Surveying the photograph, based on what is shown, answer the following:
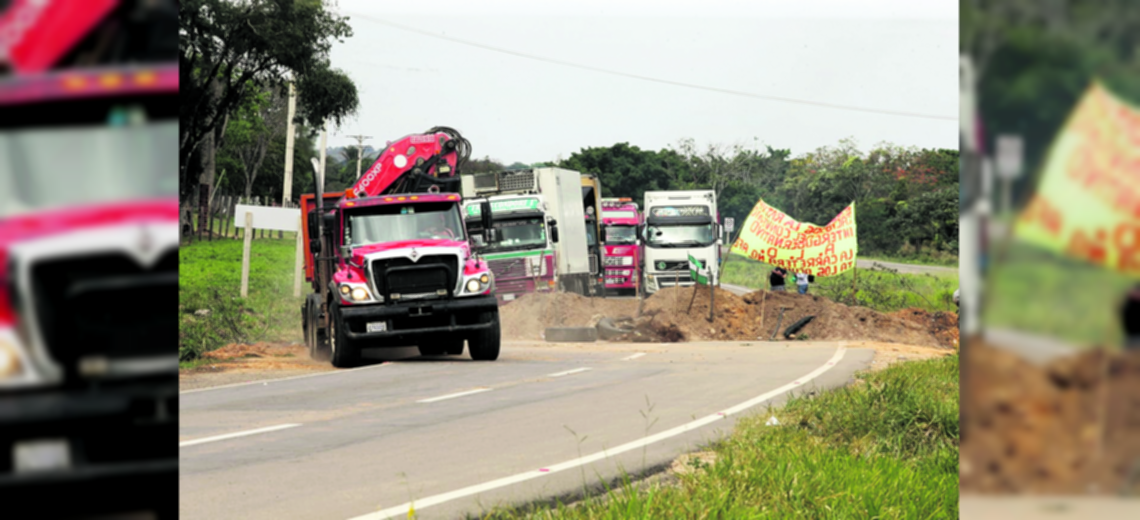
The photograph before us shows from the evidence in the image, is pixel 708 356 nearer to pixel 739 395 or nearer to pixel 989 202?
pixel 739 395

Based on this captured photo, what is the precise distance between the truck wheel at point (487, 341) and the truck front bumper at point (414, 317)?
0.38 meters

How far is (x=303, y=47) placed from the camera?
2748 cm

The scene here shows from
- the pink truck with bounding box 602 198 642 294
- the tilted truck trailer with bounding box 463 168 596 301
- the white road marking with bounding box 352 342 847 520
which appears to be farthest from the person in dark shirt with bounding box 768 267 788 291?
the white road marking with bounding box 352 342 847 520

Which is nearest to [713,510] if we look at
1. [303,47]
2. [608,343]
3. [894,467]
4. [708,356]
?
[894,467]

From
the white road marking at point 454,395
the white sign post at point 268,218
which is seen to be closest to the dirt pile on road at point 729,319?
the white sign post at point 268,218

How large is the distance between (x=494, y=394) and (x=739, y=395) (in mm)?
2701

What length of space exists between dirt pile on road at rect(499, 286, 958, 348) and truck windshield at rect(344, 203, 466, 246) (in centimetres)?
999

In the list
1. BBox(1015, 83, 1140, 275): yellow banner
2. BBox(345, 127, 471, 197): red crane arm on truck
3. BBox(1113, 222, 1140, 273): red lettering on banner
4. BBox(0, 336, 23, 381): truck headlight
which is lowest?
BBox(0, 336, 23, 381): truck headlight

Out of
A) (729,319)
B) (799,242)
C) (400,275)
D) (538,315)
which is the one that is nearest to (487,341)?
(400,275)

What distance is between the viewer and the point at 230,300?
78.3 feet

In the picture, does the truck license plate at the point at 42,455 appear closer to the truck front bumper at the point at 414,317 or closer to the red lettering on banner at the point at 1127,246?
the red lettering on banner at the point at 1127,246

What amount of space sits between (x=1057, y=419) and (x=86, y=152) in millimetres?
1002

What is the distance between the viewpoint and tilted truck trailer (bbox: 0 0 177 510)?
1.11 m

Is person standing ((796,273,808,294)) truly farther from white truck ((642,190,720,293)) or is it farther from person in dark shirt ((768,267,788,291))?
white truck ((642,190,720,293))
